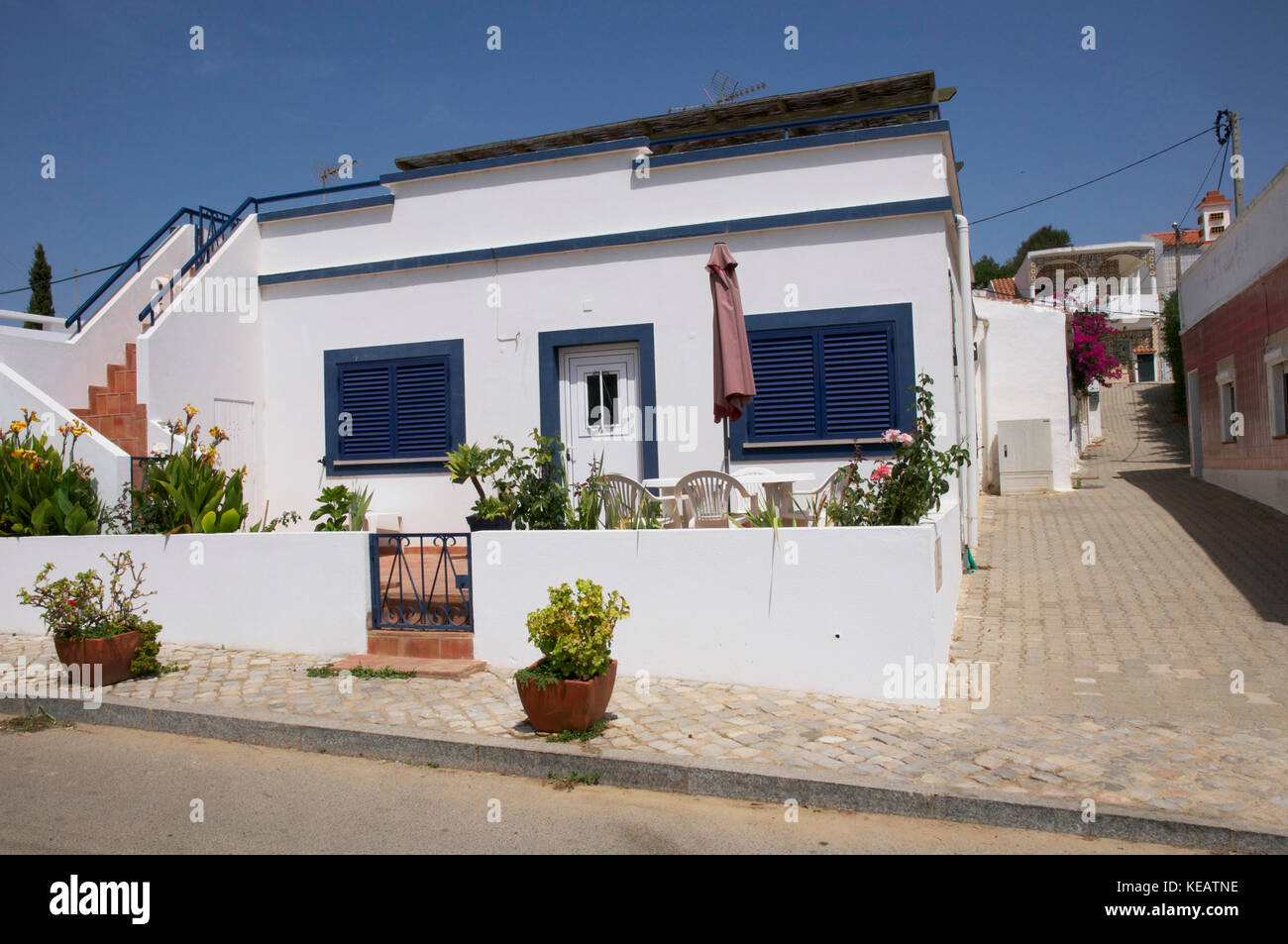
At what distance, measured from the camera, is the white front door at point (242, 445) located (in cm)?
1139

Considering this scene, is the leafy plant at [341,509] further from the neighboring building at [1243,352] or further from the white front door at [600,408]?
the neighboring building at [1243,352]

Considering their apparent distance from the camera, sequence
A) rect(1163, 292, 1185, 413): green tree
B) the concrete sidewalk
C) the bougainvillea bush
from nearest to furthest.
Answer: the concrete sidewalk
the bougainvillea bush
rect(1163, 292, 1185, 413): green tree

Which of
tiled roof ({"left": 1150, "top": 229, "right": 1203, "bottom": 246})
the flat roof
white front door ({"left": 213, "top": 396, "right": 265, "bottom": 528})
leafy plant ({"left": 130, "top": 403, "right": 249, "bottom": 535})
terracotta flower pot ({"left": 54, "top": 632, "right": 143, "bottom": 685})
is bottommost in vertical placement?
terracotta flower pot ({"left": 54, "top": 632, "right": 143, "bottom": 685})

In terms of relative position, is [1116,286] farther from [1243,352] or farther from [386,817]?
[386,817]

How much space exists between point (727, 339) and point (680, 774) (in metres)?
4.51

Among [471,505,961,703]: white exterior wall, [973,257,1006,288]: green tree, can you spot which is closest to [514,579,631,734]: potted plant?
[471,505,961,703]: white exterior wall

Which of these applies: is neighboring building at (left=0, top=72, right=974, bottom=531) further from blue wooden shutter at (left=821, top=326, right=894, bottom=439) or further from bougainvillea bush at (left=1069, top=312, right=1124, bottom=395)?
bougainvillea bush at (left=1069, top=312, right=1124, bottom=395)

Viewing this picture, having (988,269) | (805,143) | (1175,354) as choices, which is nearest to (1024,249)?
(988,269)

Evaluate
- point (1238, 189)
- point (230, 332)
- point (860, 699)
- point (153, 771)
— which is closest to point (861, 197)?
point (860, 699)

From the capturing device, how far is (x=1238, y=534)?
12.3m

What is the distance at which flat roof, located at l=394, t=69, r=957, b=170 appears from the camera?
12648mm

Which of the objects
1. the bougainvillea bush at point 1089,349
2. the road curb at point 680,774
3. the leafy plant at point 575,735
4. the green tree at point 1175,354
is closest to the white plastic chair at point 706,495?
the leafy plant at point 575,735

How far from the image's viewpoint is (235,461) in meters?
11.5

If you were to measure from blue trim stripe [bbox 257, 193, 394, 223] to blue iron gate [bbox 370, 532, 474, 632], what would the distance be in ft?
18.9
